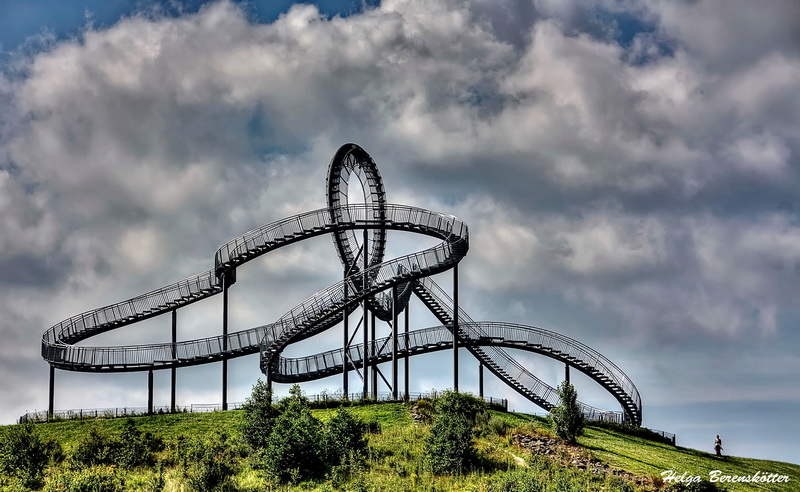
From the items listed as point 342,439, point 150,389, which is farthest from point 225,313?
point 342,439

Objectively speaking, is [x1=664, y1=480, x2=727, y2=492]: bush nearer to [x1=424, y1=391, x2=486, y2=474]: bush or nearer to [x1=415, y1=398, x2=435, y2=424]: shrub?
[x1=424, y1=391, x2=486, y2=474]: bush

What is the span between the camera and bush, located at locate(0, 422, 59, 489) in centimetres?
4506

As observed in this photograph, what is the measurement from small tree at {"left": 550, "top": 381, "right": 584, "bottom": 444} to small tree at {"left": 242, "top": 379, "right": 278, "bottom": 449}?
40.3ft

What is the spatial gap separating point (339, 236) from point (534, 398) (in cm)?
1436

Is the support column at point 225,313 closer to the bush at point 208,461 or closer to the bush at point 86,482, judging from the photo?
the bush at point 208,461

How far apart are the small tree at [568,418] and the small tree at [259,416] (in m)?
12.3

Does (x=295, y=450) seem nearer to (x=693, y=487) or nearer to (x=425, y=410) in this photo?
(x=425, y=410)

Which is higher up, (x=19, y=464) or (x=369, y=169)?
(x=369, y=169)

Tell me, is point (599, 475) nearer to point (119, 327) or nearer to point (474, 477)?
point (474, 477)

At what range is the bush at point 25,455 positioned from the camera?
45.1m

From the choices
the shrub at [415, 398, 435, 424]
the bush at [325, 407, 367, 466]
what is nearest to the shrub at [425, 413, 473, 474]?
the bush at [325, 407, 367, 466]

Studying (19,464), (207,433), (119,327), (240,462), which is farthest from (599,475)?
(119,327)

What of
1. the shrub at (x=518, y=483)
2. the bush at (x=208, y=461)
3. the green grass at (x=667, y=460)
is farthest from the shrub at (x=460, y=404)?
the bush at (x=208, y=461)

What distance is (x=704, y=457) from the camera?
54250 mm
